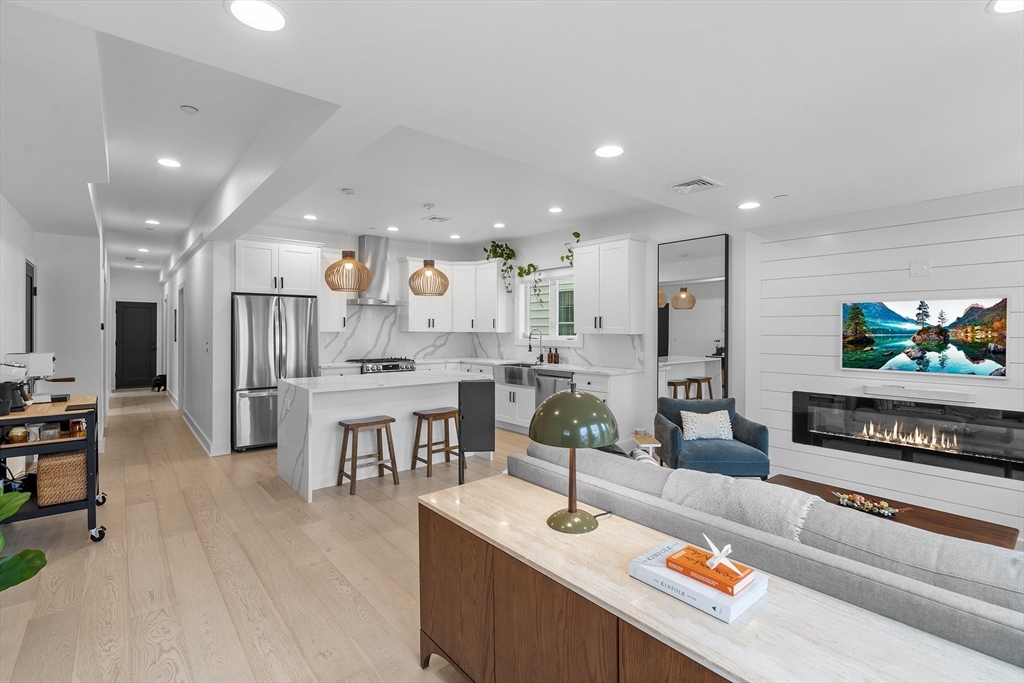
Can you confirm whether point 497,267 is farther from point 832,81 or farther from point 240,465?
point 832,81

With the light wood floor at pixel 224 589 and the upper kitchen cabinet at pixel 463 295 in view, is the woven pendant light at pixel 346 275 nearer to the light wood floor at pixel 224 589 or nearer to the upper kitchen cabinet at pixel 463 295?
the light wood floor at pixel 224 589

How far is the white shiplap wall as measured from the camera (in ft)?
11.5

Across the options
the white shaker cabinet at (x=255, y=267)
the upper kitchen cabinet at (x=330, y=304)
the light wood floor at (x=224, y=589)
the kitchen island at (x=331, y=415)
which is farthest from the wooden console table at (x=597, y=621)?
the upper kitchen cabinet at (x=330, y=304)

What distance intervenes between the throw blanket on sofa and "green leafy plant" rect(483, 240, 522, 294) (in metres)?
5.82

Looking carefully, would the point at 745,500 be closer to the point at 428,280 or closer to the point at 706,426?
the point at 706,426

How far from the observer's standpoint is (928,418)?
12.7 ft

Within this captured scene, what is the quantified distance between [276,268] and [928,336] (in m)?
6.34

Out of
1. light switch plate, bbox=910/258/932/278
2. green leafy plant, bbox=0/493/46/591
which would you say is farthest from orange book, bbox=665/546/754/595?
light switch plate, bbox=910/258/932/278

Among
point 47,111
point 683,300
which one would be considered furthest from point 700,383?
point 47,111

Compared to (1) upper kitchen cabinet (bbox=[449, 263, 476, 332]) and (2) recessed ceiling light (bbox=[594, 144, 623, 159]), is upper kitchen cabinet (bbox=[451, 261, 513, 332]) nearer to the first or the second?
(1) upper kitchen cabinet (bbox=[449, 263, 476, 332])

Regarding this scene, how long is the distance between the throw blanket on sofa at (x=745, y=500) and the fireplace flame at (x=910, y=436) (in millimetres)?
3173

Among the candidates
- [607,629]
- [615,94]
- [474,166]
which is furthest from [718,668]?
[474,166]

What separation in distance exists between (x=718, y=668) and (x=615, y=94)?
192 cm

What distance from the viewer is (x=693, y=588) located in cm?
124
